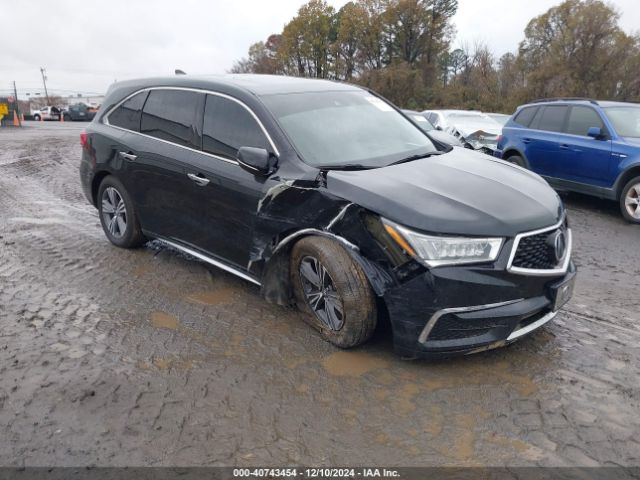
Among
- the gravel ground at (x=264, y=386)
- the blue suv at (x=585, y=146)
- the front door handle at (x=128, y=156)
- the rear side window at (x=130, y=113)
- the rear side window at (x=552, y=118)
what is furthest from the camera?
the rear side window at (x=552, y=118)

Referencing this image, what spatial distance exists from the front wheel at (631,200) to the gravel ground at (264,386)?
2993mm

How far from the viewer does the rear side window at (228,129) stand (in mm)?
4113

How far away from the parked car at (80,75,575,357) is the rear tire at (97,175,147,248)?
0.07m

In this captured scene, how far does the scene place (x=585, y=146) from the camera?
809 centimetres

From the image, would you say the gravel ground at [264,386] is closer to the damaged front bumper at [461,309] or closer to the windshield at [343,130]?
the damaged front bumper at [461,309]

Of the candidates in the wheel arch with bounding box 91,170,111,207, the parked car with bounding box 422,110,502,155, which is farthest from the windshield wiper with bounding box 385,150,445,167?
the parked car with bounding box 422,110,502,155

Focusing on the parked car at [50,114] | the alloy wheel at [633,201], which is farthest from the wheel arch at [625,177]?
the parked car at [50,114]

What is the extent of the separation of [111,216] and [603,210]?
712 cm

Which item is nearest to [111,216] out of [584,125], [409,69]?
[584,125]

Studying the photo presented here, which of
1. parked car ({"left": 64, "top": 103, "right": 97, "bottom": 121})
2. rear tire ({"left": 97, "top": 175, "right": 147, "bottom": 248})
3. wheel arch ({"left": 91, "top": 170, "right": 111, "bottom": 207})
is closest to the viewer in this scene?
rear tire ({"left": 97, "top": 175, "right": 147, "bottom": 248})

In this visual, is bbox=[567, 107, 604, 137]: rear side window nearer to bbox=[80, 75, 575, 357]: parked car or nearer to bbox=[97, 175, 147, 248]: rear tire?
bbox=[80, 75, 575, 357]: parked car

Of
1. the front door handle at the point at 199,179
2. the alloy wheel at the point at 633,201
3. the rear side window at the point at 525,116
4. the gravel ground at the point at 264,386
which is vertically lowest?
the gravel ground at the point at 264,386

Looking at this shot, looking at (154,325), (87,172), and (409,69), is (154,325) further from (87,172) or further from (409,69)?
(409,69)

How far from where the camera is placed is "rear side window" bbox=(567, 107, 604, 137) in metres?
8.12
